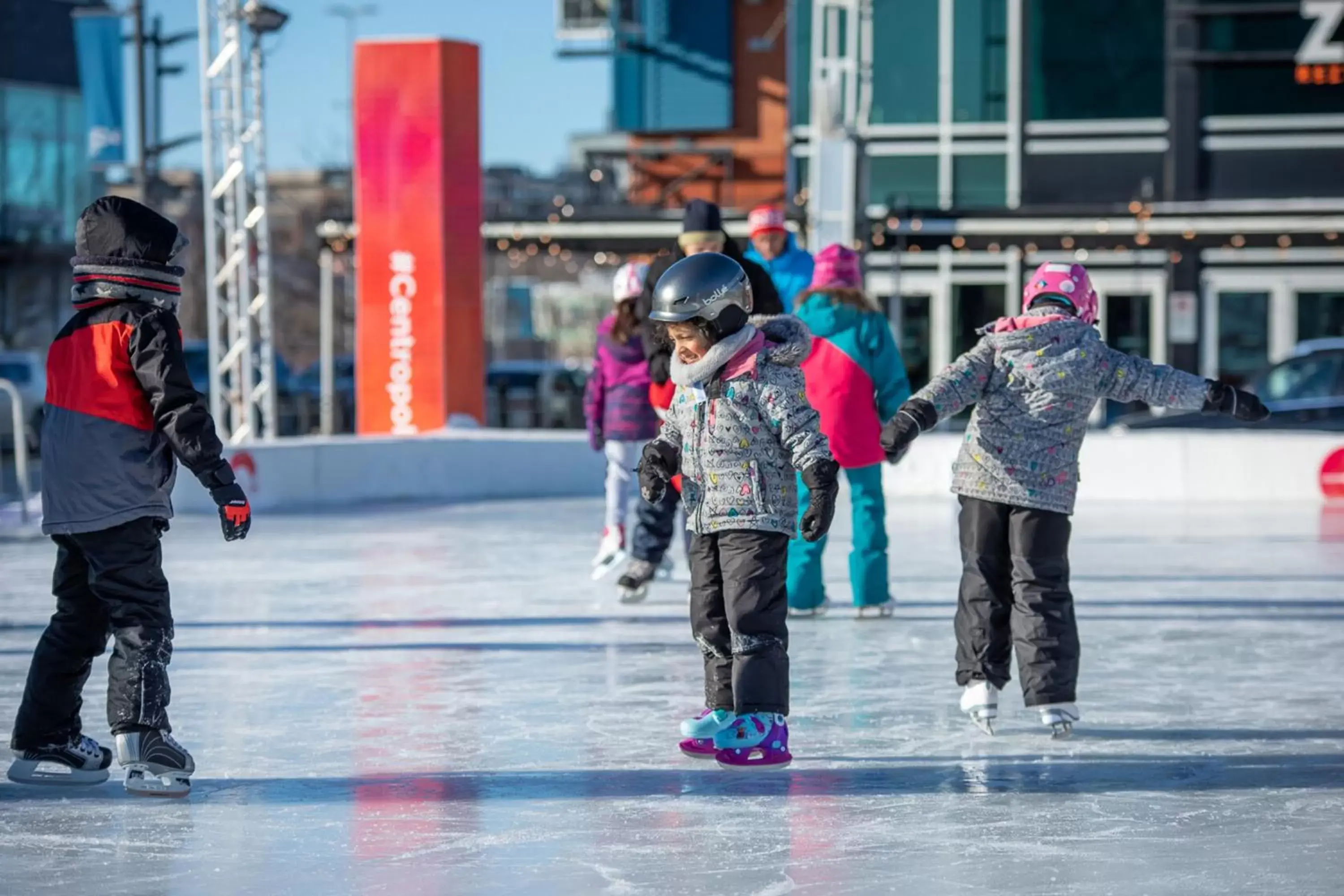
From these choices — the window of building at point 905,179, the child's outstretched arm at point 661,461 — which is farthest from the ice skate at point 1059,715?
the window of building at point 905,179

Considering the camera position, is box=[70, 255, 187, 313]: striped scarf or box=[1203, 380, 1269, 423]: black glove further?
box=[1203, 380, 1269, 423]: black glove

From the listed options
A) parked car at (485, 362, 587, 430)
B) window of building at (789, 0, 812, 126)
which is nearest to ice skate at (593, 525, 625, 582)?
parked car at (485, 362, 587, 430)

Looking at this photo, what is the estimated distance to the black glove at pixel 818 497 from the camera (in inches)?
197

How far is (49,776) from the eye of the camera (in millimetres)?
5059

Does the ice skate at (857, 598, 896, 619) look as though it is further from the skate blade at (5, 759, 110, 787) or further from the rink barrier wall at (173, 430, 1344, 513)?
the rink barrier wall at (173, 430, 1344, 513)

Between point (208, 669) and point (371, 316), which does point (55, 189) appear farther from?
point (208, 669)

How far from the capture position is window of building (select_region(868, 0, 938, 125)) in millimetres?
28344

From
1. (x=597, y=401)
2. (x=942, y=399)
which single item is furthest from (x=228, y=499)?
(x=597, y=401)

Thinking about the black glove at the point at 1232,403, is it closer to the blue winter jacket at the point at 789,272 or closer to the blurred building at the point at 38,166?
the blue winter jacket at the point at 789,272

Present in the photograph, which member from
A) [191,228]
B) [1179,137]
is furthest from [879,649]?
[191,228]

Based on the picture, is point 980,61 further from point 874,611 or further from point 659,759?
point 659,759

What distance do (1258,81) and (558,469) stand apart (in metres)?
15.4

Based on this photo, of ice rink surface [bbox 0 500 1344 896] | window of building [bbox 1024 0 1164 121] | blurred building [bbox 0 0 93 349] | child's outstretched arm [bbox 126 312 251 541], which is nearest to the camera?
ice rink surface [bbox 0 500 1344 896]

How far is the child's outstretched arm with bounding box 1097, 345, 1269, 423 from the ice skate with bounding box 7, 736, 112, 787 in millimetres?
3009
